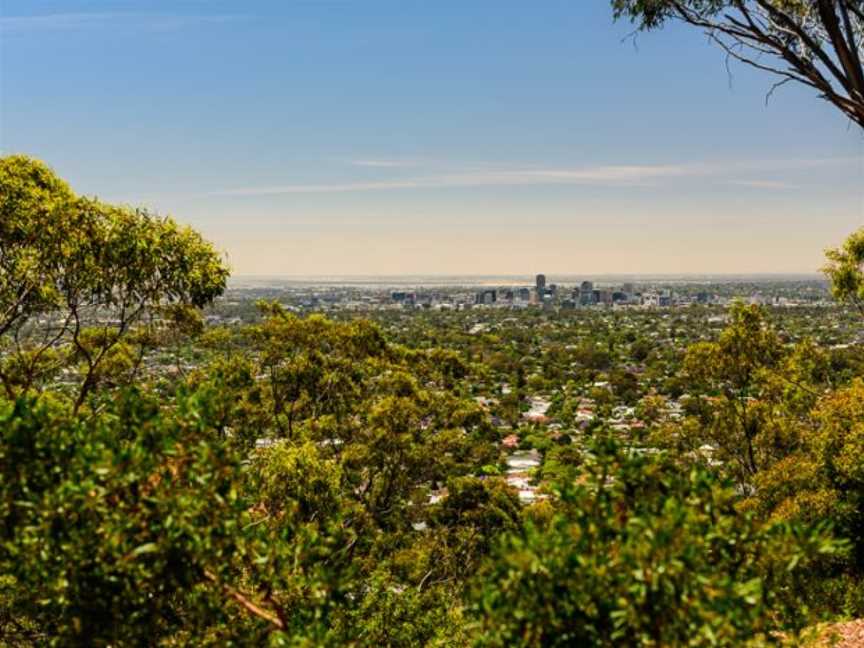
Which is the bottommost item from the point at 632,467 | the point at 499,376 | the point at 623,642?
the point at 499,376

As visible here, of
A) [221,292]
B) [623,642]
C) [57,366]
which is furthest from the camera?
[57,366]

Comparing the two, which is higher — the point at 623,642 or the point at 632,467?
the point at 632,467

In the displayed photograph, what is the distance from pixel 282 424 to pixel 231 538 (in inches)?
635

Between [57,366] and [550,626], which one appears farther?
[57,366]

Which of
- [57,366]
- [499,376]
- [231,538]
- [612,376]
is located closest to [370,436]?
[57,366]

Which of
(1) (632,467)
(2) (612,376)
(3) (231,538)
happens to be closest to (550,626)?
(1) (632,467)

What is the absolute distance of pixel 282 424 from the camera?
19.9 meters

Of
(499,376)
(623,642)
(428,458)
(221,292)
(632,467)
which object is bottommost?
(499,376)

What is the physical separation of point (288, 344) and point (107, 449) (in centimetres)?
1495

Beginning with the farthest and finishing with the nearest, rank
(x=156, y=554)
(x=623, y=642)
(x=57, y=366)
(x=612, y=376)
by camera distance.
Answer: (x=612, y=376) < (x=57, y=366) < (x=156, y=554) < (x=623, y=642)

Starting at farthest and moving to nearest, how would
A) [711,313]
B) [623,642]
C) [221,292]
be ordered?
[711,313]
[221,292]
[623,642]

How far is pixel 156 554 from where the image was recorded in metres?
3.97

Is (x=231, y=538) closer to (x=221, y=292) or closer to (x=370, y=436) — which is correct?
(x=221, y=292)

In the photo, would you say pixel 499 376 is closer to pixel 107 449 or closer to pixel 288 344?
pixel 288 344
